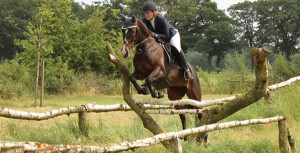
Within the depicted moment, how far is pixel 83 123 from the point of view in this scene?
6676mm

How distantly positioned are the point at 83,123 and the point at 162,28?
2.06 metres

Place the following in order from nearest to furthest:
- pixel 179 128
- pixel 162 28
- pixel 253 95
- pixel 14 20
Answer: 1. pixel 253 95
2. pixel 162 28
3. pixel 179 128
4. pixel 14 20

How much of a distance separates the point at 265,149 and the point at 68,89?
14757mm

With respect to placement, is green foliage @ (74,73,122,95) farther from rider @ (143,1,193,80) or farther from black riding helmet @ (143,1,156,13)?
black riding helmet @ (143,1,156,13)

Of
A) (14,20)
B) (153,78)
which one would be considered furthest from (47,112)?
(14,20)

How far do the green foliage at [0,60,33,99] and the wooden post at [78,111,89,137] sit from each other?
11.0m

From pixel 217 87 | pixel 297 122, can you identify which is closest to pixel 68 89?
pixel 217 87

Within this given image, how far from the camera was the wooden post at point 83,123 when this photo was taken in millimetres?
6549

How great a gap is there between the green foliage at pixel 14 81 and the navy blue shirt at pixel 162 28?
11.3 m

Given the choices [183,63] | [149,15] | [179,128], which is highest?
[149,15]

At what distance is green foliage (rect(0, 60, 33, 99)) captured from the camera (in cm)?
1698

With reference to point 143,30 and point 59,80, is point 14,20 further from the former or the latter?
point 143,30

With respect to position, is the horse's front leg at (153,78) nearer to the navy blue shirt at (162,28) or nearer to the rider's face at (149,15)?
the navy blue shirt at (162,28)

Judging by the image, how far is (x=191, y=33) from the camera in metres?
54.4
